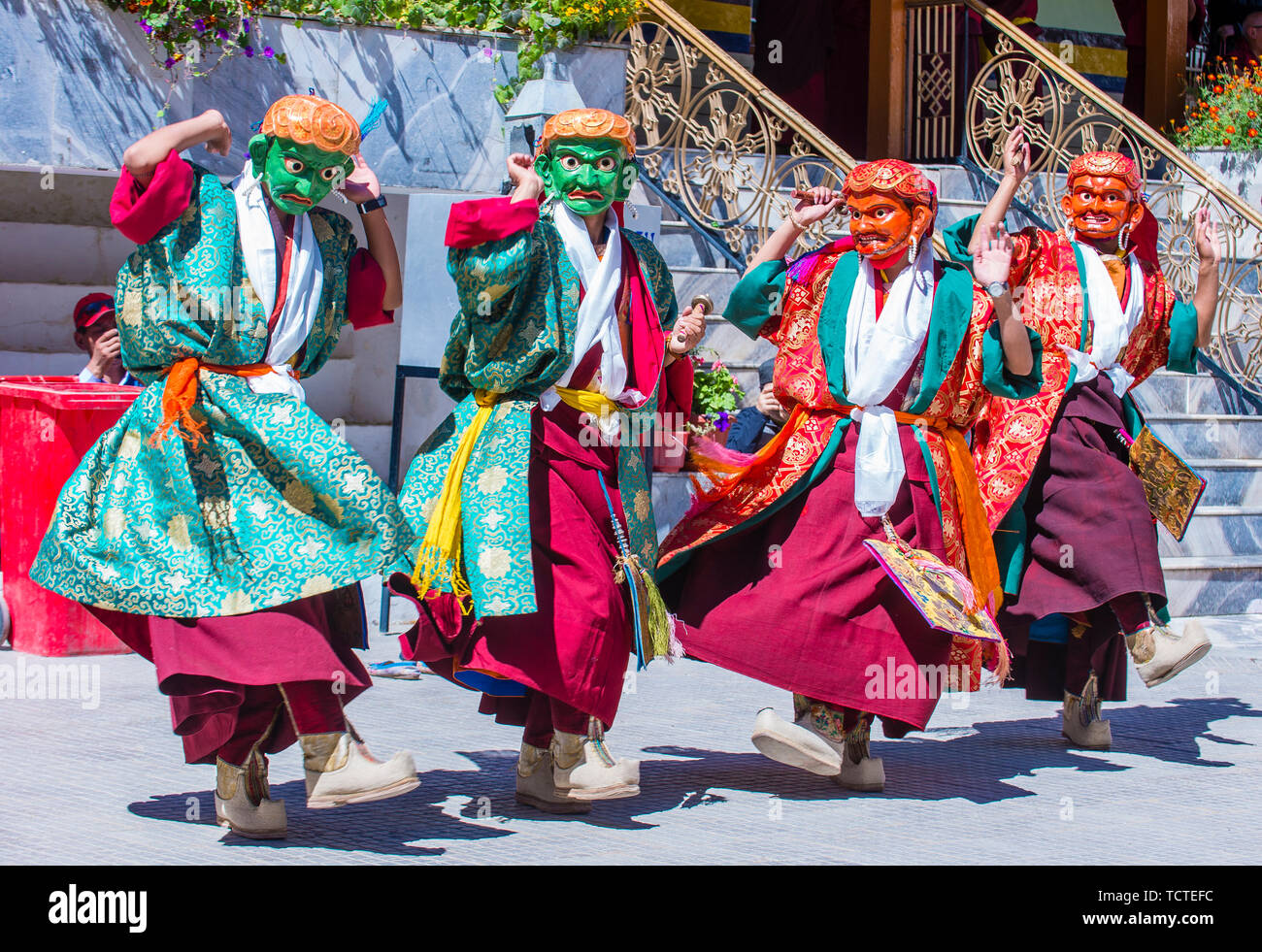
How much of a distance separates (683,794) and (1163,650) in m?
1.90

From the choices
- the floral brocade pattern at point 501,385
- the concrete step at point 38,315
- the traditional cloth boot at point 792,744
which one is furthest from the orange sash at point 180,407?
the concrete step at point 38,315

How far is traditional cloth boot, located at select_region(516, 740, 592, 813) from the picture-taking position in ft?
16.9

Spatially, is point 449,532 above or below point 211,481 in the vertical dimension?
below

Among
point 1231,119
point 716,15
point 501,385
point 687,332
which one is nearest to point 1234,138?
point 1231,119

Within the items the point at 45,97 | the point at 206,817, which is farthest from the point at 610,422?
the point at 45,97

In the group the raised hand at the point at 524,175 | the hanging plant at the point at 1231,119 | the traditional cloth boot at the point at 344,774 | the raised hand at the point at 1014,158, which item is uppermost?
the hanging plant at the point at 1231,119

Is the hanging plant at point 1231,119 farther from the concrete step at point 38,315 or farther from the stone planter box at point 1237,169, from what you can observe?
the concrete step at point 38,315

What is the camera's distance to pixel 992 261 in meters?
5.54

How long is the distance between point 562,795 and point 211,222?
193cm

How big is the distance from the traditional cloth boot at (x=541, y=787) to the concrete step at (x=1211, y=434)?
6.58m

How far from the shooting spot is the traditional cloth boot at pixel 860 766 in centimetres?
561

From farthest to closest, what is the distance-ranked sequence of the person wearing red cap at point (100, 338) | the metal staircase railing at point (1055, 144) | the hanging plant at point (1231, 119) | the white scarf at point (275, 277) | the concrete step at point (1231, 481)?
the hanging plant at point (1231, 119) → the metal staircase railing at point (1055, 144) → the concrete step at point (1231, 481) → the person wearing red cap at point (100, 338) → the white scarf at point (275, 277)

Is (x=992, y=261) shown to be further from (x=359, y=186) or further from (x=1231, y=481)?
(x=1231, y=481)

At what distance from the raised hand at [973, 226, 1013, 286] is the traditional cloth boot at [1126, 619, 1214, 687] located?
153cm
